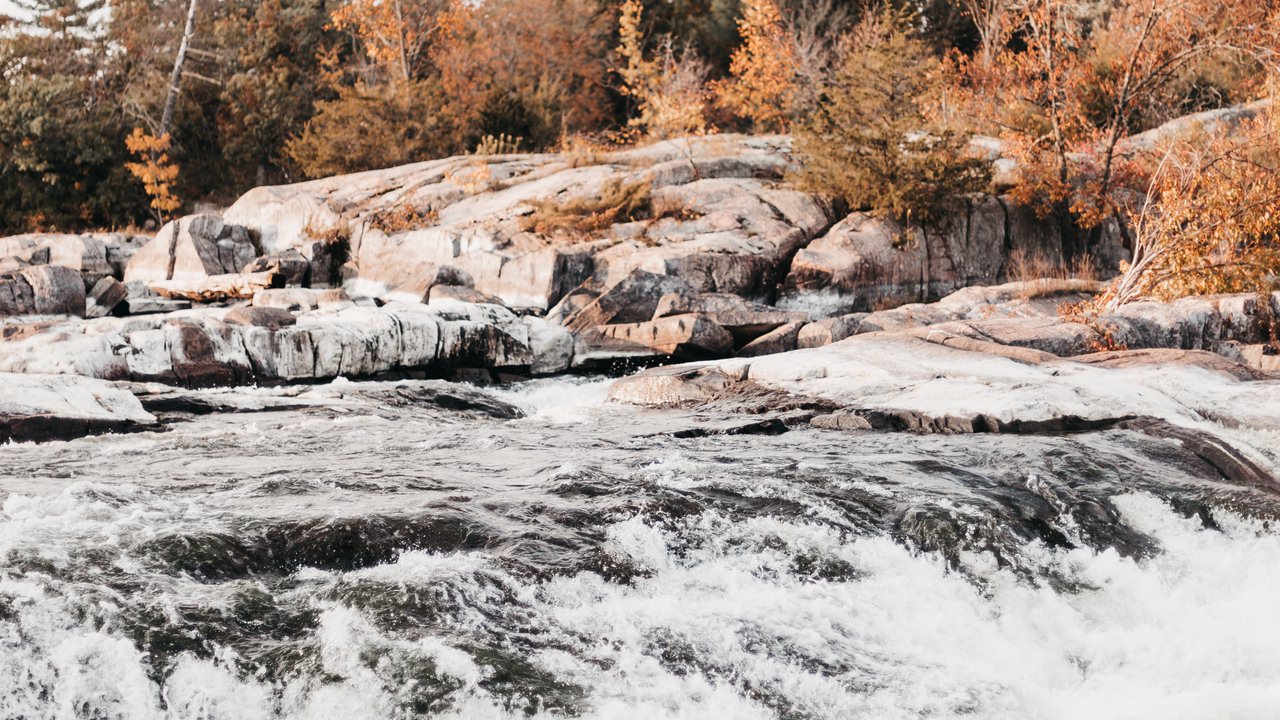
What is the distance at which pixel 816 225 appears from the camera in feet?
55.4

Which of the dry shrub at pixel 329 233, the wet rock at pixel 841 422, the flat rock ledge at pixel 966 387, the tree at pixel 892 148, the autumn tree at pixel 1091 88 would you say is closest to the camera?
the flat rock ledge at pixel 966 387

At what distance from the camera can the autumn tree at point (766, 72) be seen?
25047mm

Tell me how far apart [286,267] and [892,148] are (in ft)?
32.6

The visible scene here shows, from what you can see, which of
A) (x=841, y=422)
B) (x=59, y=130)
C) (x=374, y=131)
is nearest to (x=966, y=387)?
(x=841, y=422)

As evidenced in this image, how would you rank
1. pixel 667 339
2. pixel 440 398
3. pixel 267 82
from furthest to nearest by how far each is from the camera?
1. pixel 267 82
2. pixel 667 339
3. pixel 440 398

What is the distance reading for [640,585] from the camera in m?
4.92

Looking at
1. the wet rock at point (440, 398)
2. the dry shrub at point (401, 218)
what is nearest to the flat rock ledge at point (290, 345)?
the wet rock at point (440, 398)

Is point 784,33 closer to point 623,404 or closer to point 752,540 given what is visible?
point 623,404

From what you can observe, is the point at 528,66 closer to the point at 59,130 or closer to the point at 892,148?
the point at 59,130

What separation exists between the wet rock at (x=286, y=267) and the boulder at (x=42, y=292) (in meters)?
2.56

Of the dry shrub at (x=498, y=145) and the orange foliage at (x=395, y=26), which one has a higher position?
the orange foliage at (x=395, y=26)

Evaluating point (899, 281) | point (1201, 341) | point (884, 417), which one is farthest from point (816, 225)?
point (884, 417)

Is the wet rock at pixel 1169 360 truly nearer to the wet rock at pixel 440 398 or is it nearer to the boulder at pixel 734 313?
the boulder at pixel 734 313

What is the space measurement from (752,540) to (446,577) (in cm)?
161
